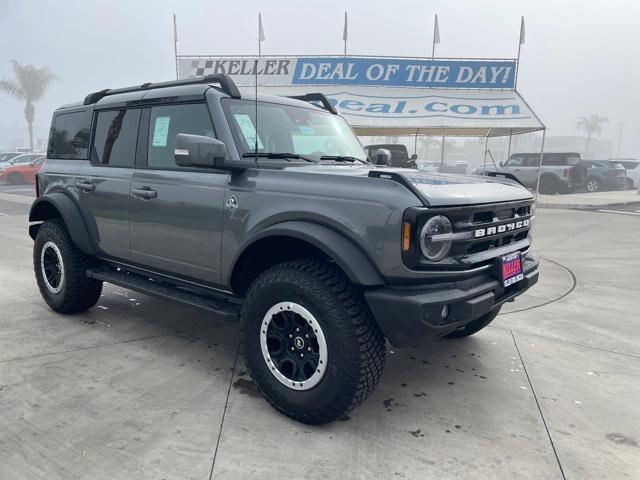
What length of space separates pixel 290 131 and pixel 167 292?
147cm

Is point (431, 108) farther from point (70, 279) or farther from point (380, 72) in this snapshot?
point (70, 279)

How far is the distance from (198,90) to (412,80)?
46.6ft

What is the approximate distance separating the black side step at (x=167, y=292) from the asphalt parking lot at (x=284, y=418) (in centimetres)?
47

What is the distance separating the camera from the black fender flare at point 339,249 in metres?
2.50

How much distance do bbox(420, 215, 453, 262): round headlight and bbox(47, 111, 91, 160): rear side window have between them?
3.26 m

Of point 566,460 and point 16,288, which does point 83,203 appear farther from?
point 566,460

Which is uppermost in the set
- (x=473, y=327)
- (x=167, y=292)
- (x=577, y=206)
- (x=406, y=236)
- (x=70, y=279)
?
(x=406, y=236)

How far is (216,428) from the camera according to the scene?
2686 mm

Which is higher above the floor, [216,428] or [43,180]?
[43,180]

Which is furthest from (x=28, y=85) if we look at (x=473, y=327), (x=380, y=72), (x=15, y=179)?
(x=473, y=327)

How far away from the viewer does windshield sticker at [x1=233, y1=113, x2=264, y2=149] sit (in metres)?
3.26

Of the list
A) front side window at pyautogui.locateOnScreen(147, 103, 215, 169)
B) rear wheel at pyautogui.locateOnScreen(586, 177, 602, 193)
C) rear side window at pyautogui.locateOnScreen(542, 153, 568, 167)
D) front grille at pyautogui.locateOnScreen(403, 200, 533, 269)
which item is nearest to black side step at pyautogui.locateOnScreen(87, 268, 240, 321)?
front side window at pyautogui.locateOnScreen(147, 103, 215, 169)

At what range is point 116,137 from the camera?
159 inches

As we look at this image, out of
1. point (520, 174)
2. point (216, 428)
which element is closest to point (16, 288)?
point (216, 428)
